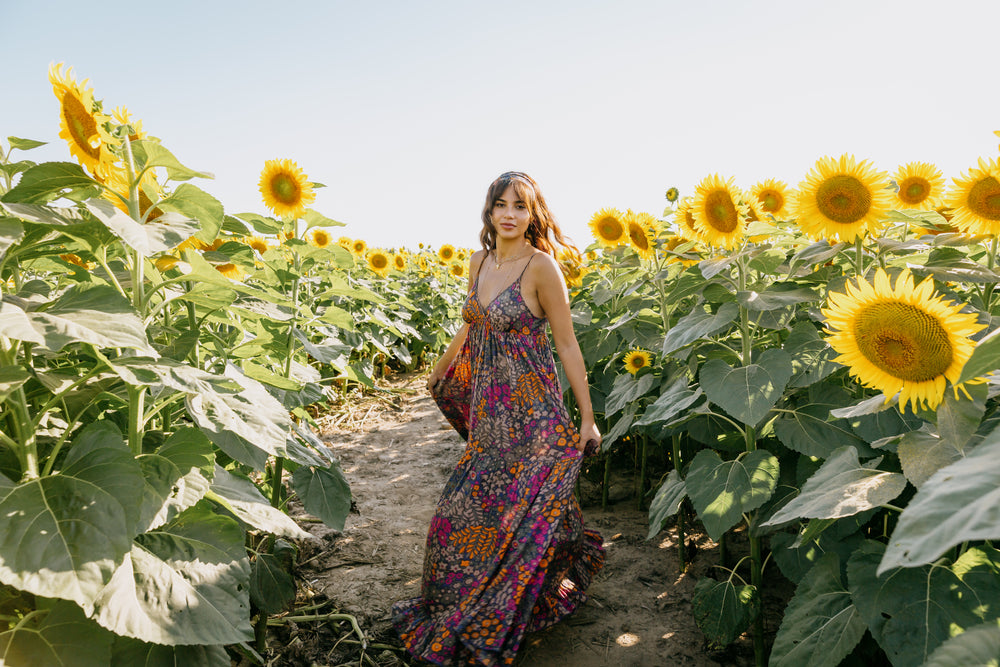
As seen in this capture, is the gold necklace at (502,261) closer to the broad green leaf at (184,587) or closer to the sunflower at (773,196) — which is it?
the sunflower at (773,196)

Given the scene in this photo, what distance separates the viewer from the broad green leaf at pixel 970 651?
0.75 m

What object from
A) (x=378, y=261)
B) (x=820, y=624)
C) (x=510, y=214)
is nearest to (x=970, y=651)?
(x=820, y=624)

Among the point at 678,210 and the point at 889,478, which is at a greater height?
the point at 678,210

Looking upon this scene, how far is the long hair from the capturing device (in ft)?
9.16

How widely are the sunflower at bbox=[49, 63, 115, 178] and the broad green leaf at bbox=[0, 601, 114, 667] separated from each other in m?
1.02

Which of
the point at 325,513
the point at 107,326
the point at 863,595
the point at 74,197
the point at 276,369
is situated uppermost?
the point at 74,197

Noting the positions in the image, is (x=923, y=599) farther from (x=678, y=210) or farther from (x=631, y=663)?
(x=678, y=210)

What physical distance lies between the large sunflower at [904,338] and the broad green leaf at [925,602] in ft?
1.37

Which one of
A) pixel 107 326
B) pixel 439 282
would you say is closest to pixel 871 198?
pixel 107 326

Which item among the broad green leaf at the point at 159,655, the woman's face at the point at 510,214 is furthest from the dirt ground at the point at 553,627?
the woman's face at the point at 510,214

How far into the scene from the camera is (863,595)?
4.95 feet

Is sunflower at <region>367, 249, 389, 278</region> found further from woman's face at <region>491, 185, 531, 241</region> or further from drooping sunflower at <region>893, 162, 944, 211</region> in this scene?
drooping sunflower at <region>893, 162, 944, 211</region>

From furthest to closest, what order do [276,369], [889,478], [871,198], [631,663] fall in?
[276,369], [631,663], [871,198], [889,478]

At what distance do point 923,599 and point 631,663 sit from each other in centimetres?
129
